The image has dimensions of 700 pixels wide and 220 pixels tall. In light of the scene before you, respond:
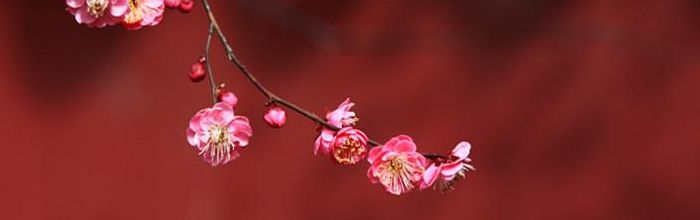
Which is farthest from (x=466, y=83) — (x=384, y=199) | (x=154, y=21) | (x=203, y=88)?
(x=154, y=21)

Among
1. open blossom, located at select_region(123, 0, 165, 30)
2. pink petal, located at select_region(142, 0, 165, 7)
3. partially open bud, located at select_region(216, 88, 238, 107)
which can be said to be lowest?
partially open bud, located at select_region(216, 88, 238, 107)

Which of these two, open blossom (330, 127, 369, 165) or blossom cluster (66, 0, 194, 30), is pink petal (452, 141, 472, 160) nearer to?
open blossom (330, 127, 369, 165)

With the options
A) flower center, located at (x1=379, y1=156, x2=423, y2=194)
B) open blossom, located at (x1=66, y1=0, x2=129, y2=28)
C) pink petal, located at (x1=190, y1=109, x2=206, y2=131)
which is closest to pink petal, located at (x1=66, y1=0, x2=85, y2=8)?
open blossom, located at (x1=66, y1=0, x2=129, y2=28)

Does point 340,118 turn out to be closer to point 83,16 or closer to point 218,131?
point 218,131

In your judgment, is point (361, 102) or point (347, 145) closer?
point (347, 145)

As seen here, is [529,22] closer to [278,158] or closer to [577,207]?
[577,207]

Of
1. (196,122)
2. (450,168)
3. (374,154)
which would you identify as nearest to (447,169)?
(450,168)

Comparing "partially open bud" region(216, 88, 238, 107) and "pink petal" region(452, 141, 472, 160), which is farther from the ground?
"partially open bud" region(216, 88, 238, 107)
